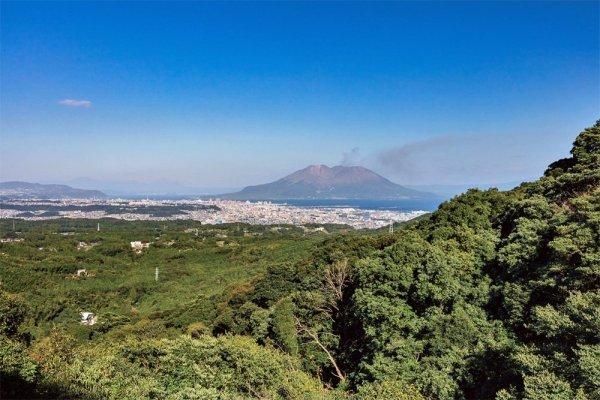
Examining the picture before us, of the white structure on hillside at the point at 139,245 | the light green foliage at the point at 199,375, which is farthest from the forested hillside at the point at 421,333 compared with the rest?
the white structure on hillside at the point at 139,245

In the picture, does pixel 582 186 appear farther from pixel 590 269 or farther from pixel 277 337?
pixel 277 337

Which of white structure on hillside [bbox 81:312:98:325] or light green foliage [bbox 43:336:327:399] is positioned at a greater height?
light green foliage [bbox 43:336:327:399]

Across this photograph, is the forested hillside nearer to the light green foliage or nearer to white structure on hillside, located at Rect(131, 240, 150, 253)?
the light green foliage

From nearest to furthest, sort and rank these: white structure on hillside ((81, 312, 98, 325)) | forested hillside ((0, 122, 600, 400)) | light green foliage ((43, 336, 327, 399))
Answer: forested hillside ((0, 122, 600, 400)) < light green foliage ((43, 336, 327, 399)) < white structure on hillside ((81, 312, 98, 325))

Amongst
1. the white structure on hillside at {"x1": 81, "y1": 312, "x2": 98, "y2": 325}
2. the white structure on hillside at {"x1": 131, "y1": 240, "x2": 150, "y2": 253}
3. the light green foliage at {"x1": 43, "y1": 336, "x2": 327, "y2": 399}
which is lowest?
the white structure on hillside at {"x1": 81, "y1": 312, "x2": 98, "y2": 325}

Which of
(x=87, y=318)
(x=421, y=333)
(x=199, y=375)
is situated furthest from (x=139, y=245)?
(x=421, y=333)

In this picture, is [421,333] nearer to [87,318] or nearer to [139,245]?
[87,318]

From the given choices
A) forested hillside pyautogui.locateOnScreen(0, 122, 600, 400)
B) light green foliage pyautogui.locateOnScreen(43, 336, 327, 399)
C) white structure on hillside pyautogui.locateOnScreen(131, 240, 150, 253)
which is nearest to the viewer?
forested hillside pyautogui.locateOnScreen(0, 122, 600, 400)

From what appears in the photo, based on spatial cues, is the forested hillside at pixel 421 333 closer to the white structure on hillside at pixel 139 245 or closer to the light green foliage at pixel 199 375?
the light green foliage at pixel 199 375

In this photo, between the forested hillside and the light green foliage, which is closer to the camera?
the forested hillside

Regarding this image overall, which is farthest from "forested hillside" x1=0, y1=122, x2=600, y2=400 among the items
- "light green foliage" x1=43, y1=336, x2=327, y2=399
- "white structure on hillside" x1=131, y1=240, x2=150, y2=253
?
"white structure on hillside" x1=131, y1=240, x2=150, y2=253
